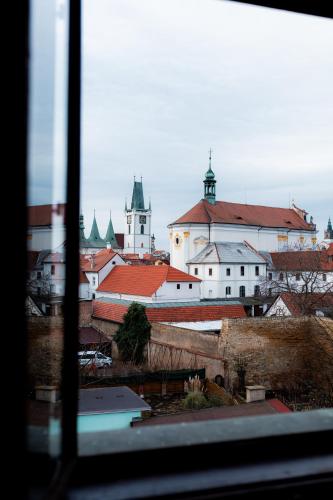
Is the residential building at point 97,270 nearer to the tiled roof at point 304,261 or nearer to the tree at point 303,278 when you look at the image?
the tree at point 303,278

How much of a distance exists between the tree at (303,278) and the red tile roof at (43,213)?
42.4ft

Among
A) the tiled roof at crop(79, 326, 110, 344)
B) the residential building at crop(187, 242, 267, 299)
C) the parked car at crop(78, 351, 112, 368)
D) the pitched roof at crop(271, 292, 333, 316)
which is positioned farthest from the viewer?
the residential building at crop(187, 242, 267, 299)

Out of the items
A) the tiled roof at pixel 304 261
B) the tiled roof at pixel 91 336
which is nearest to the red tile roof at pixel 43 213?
the tiled roof at pixel 91 336

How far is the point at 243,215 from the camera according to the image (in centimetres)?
3219

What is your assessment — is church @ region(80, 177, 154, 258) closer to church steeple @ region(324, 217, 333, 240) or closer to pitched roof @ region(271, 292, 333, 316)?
church steeple @ region(324, 217, 333, 240)

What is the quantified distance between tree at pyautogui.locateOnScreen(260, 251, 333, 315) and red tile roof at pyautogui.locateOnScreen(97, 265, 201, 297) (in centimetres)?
439

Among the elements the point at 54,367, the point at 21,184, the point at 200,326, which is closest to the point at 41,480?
the point at 54,367

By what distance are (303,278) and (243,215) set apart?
1699 centimetres

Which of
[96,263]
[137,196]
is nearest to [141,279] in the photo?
[96,263]

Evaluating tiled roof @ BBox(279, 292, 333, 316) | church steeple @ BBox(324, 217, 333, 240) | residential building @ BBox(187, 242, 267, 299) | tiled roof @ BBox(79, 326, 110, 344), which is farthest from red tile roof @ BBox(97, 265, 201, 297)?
church steeple @ BBox(324, 217, 333, 240)

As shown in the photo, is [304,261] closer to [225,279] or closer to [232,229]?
[225,279]

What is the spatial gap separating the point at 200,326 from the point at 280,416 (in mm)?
12034

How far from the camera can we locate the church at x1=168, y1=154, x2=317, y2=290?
28.1 m

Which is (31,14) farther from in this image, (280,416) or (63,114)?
(280,416)
